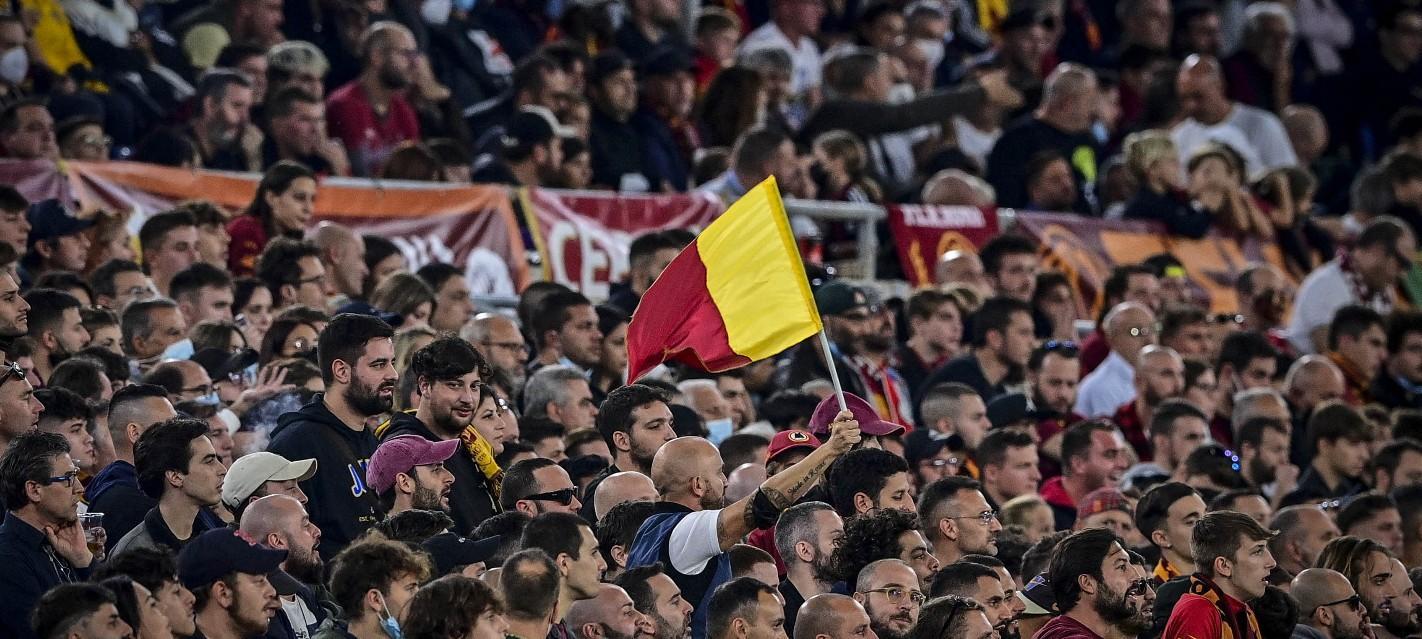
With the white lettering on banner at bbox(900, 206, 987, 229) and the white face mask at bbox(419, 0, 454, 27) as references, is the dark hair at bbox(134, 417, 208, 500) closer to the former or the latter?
the white lettering on banner at bbox(900, 206, 987, 229)

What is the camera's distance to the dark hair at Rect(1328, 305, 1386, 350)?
48.4ft

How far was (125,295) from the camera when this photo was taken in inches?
407

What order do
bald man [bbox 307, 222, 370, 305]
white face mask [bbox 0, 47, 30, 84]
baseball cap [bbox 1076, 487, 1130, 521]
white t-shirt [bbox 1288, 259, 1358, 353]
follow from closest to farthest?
1. baseball cap [bbox 1076, 487, 1130, 521]
2. bald man [bbox 307, 222, 370, 305]
3. white face mask [bbox 0, 47, 30, 84]
4. white t-shirt [bbox 1288, 259, 1358, 353]

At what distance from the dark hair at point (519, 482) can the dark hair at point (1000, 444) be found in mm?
3055

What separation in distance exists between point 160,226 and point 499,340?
1728mm

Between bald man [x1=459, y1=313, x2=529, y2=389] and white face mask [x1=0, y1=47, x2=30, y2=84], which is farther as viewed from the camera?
→ white face mask [x1=0, y1=47, x2=30, y2=84]

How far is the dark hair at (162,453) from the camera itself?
761 centimetres

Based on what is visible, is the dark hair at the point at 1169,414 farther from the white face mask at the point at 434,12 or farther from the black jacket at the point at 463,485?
the white face mask at the point at 434,12

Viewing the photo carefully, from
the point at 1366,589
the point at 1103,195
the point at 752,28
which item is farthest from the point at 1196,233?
the point at 1366,589

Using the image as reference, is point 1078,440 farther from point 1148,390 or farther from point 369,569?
point 369,569

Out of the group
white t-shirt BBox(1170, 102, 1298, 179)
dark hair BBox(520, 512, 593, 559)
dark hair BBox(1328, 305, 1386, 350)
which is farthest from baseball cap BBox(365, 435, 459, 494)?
white t-shirt BBox(1170, 102, 1298, 179)

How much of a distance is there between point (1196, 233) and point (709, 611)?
9.06m

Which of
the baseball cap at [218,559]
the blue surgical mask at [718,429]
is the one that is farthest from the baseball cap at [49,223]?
the baseball cap at [218,559]

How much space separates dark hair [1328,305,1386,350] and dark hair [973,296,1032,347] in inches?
118
